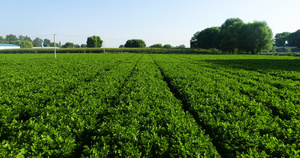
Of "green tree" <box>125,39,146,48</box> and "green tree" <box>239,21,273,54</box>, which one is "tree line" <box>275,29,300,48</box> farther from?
"green tree" <box>125,39,146,48</box>

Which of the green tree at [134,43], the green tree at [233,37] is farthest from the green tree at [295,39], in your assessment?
the green tree at [134,43]

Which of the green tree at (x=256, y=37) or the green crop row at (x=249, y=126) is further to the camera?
the green tree at (x=256, y=37)

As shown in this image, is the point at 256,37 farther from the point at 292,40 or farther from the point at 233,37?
the point at 292,40

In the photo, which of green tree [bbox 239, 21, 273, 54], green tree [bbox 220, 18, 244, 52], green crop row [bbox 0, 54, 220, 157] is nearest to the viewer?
green crop row [bbox 0, 54, 220, 157]

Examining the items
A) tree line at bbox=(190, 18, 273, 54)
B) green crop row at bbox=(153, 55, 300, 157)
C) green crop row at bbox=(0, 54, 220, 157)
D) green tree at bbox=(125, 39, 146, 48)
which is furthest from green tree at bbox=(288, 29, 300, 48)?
green crop row at bbox=(0, 54, 220, 157)

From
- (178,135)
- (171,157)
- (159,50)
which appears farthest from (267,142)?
(159,50)

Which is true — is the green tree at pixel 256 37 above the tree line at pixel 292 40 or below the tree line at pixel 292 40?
below

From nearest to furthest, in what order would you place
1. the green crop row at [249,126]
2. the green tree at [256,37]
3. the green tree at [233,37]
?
the green crop row at [249,126] → the green tree at [256,37] → the green tree at [233,37]

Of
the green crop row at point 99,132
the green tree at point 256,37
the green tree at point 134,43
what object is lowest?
the green crop row at point 99,132

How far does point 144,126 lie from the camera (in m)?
5.13

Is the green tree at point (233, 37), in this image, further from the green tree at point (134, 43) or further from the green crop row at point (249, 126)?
the green tree at point (134, 43)

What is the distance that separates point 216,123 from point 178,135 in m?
1.67

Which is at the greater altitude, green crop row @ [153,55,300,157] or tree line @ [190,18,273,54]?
tree line @ [190,18,273,54]

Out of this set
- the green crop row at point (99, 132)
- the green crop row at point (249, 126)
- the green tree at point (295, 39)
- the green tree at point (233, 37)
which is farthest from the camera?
the green tree at point (295, 39)
